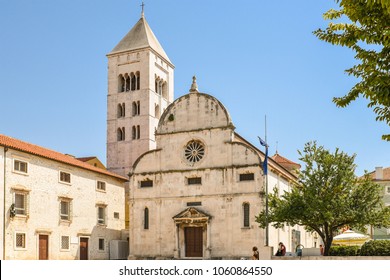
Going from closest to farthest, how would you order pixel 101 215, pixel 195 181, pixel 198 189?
pixel 198 189, pixel 195 181, pixel 101 215

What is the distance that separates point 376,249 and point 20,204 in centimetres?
2484

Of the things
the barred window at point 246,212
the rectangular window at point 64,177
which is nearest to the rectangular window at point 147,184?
the rectangular window at point 64,177

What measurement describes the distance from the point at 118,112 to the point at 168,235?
111 ft

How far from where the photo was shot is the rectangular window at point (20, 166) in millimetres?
39875

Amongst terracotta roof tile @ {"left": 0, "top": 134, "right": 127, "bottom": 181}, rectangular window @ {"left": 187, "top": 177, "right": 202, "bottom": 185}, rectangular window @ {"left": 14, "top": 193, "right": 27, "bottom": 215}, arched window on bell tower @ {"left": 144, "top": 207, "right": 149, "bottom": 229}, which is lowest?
arched window on bell tower @ {"left": 144, "top": 207, "right": 149, "bottom": 229}

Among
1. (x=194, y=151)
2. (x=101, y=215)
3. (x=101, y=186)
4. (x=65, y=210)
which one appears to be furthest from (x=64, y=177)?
(x=194, y=151)

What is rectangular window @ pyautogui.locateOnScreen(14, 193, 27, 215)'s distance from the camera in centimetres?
3994

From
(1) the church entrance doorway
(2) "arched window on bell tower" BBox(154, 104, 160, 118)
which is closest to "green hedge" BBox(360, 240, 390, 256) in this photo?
(1) the church entrance doorway

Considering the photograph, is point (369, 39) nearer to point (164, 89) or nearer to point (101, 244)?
point (101, 244)

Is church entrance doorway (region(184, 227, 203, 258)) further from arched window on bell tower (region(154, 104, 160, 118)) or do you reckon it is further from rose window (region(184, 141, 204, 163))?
arched window on bell tower (region(154, 104, 160, 118))

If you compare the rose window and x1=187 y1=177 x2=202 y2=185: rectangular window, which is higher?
the rose window

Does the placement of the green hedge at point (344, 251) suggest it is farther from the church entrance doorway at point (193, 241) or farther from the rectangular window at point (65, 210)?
A: the rectangular window at point (65, 210)

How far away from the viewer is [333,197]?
118 ft
